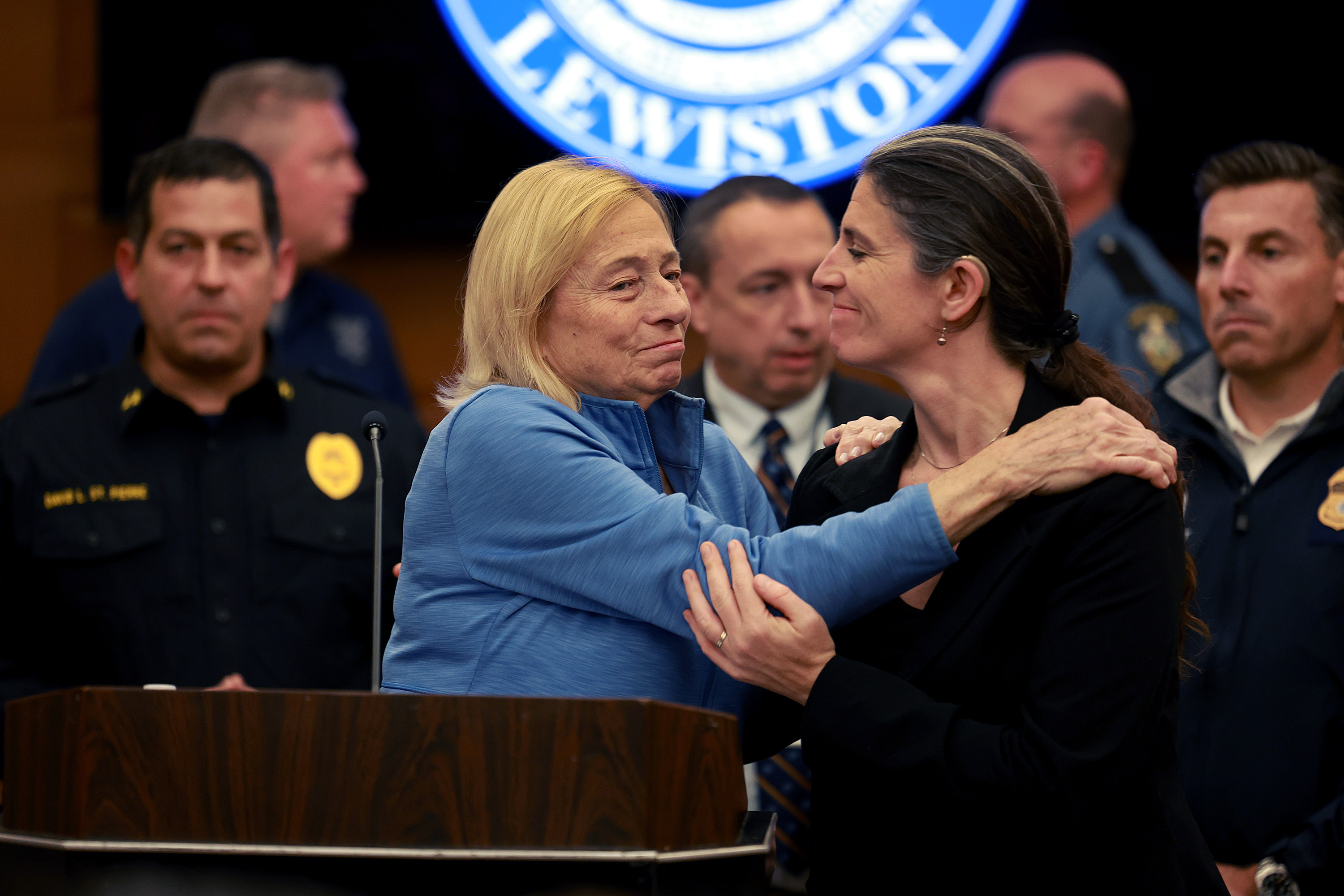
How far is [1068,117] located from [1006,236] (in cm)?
253

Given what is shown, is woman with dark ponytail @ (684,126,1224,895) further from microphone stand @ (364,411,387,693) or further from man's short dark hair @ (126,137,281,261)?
man's short dark hair @ (126,137,281,261)

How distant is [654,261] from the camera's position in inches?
76.7

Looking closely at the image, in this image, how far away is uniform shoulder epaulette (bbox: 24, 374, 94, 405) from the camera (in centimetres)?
294

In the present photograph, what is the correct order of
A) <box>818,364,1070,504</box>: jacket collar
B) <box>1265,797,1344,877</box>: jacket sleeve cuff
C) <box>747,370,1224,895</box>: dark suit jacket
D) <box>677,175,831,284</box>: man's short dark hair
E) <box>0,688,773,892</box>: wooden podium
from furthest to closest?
<box>677,175,831,284</box>: man's short dark hair
<box>1265,797,1344,877</box>: jacket sleeve cuff
<box>818,364,1070,504</box>: jacket collar
<box>747,370,1224,895</box>: dark suit jacket
<box>0,688,773,892</box>: wooden podium

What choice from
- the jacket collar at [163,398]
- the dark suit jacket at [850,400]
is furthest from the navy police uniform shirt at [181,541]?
the dark suit jacket at [850,400]

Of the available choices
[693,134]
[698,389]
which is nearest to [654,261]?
[698,389]

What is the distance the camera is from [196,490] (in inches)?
113

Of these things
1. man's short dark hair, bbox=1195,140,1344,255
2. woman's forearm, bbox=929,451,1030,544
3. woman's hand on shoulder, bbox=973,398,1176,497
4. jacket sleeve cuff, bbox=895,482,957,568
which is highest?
man's short dark hair, bbox=1195,140,1344,255

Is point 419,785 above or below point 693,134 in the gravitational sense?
below

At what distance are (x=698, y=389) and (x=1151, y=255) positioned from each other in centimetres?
160

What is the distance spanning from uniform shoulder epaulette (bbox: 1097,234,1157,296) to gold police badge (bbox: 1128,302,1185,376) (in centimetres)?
8

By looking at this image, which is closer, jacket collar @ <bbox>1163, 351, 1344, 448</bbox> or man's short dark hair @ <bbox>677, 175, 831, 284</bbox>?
jacket collar @ <bbox>1163, 351, 1344, 448</bbox>

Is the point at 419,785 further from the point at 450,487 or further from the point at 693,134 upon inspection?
the point at 693,134

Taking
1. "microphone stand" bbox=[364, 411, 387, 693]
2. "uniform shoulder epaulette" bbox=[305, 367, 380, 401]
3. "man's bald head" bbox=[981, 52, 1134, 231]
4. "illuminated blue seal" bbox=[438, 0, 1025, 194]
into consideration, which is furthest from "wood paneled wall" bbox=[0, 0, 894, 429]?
"microphone stand" bbox=[364, 411, 387, 693]
